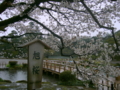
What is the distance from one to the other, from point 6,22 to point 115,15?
4228 mm

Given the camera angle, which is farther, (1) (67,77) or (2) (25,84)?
(1) (67,77)

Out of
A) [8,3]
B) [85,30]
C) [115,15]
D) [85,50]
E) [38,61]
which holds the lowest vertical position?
[38,61]

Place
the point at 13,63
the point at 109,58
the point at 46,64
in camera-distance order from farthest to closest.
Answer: the point at 13,63
the point at 46,64
the point at 109,58

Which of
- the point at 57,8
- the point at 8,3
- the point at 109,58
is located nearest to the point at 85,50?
the point at 109,58

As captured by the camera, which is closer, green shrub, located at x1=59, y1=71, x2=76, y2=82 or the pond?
the pond

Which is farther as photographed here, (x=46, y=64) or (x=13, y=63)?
(x=13, y=63)

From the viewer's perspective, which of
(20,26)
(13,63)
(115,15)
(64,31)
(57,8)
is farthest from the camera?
(13,63)

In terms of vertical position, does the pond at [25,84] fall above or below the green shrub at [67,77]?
below

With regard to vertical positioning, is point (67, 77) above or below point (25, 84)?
above

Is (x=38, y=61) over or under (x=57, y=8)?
under

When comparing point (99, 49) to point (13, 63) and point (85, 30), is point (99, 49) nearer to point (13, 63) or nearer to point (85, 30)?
point (85, 30)

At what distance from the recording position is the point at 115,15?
16.9 feet

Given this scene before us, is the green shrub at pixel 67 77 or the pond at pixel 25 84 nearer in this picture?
the pond at pixel 25 84

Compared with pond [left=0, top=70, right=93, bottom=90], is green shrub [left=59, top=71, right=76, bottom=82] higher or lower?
higher
